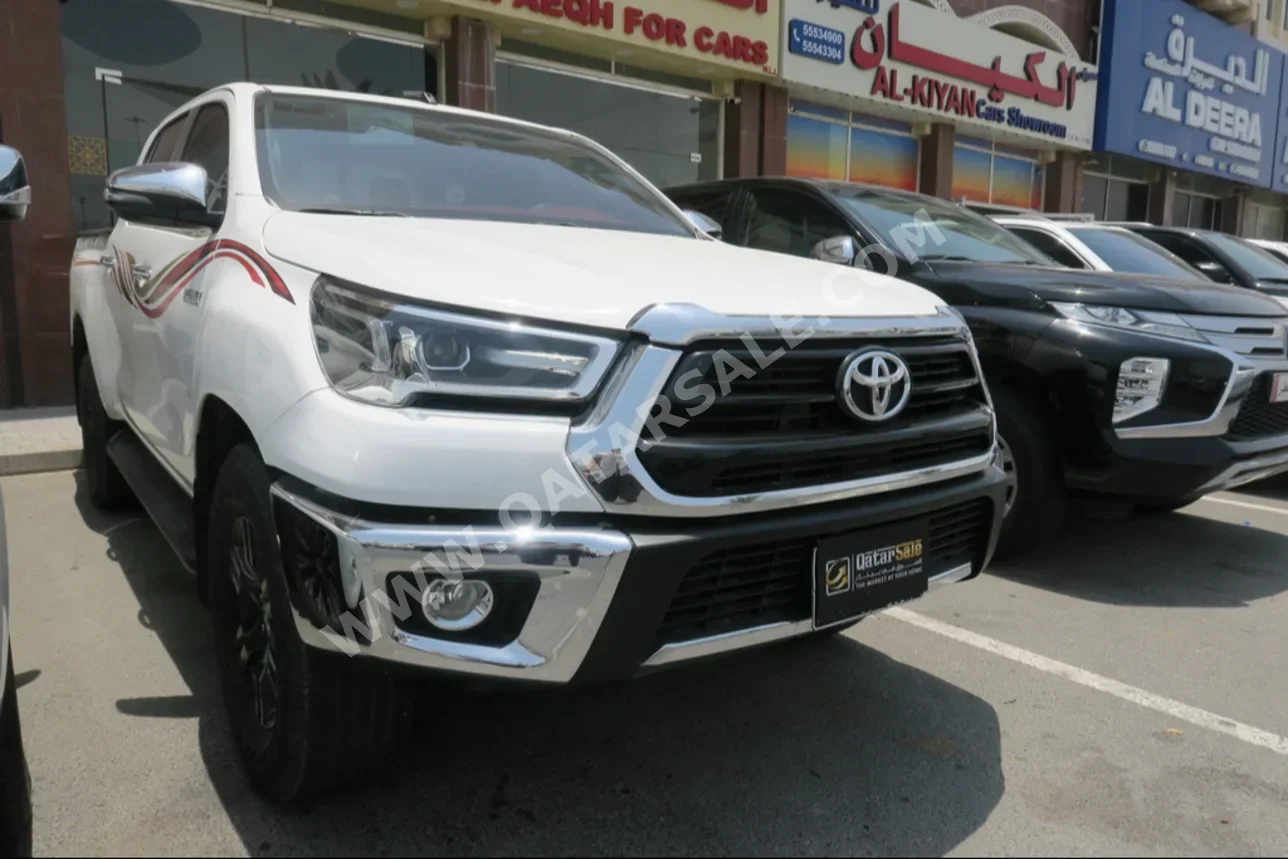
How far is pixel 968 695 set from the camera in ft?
9.78

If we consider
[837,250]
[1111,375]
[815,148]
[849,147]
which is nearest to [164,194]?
[837,250]

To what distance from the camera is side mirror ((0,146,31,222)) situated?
2.23 metres

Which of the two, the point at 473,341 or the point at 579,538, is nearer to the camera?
the point at 579,538

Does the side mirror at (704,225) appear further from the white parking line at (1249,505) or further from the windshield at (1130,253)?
the white parking line at (1249,505)

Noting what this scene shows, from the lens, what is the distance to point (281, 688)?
2029mm

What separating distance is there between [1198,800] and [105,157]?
8564mm

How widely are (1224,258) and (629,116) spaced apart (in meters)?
6.64

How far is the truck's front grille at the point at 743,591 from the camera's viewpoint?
1.98m

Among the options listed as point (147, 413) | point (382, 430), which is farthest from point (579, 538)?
point (147, 413)

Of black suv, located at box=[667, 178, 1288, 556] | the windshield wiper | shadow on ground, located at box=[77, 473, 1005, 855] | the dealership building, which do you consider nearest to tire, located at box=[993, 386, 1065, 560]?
black suv, located at box=[667, 178, 1288, 556]

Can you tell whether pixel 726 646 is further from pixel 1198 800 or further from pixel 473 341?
pixel 1198 800

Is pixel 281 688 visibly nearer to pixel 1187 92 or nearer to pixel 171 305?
pixel 171 305

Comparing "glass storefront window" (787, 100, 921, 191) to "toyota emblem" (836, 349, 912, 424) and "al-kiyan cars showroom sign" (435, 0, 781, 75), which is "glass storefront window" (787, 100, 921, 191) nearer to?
"al-kiyan cars showroom sign" (435, 0, 781, 75)

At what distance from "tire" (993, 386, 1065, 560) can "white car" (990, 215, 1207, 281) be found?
2.31 metres
